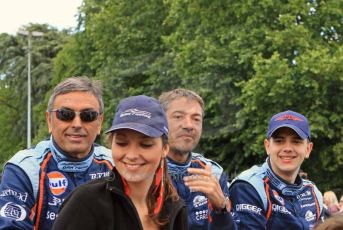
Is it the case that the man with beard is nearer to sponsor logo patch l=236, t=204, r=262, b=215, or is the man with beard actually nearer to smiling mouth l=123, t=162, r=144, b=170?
sponsor logo patch l=236, t=204, r=262, b=215

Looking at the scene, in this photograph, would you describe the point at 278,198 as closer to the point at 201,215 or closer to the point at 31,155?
the point at 201,215

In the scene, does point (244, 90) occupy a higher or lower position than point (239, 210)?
higher

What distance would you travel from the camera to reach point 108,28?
1133 inches

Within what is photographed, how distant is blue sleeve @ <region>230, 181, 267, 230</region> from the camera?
15.7 feet

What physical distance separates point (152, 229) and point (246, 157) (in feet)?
67.9

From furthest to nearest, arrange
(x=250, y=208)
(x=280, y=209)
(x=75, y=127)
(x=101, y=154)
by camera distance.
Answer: (x=280, y=209)
(x=250, y=208)
(x=101, y=154)
(x=75, y=127)

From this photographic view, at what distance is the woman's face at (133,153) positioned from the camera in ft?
11.0

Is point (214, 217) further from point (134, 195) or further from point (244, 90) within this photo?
point (244, 90)

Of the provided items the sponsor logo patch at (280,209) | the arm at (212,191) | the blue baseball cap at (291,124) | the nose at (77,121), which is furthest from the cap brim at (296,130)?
the nose at (77,121)

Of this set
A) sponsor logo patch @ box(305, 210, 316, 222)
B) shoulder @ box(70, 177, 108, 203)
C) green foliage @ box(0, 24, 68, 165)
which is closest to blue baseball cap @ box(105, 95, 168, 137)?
shoulder @ box(70, 177, 108, 203)

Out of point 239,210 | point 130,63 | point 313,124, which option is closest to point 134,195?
point 239,210

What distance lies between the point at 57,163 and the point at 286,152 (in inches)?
68.3

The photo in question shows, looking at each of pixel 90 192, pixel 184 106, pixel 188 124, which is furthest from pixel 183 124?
pixel 90 192

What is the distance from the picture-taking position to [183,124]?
5078 mm
